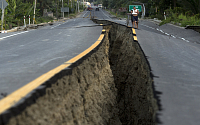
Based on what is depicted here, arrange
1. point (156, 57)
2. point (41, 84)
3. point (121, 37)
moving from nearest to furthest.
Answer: point (41, 84), point (156, 57), point (121, 37)

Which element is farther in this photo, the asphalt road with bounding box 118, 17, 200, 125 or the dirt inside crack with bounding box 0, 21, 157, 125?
the asphalt road with bounding box 118, 17, 200, 125

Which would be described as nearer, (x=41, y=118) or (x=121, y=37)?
(x=41, y=118)

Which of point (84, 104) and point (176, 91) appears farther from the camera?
point (84, 104)

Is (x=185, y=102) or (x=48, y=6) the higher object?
(x=48, y=6)

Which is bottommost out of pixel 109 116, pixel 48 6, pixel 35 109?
pixel 109 116

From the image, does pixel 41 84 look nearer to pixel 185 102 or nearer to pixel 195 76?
pixel 185 102

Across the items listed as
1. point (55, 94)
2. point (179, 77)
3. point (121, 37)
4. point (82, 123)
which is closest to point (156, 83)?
point (179, 77)

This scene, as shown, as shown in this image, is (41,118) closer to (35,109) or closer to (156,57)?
(35,109)

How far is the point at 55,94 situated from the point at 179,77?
3.14m

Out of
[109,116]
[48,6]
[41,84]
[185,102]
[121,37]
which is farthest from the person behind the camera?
[48,6]

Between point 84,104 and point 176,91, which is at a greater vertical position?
point 176,91

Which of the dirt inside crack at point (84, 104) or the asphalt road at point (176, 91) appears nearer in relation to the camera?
the dirt inside crack at point (84, 104)

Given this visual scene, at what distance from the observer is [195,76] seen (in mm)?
5562

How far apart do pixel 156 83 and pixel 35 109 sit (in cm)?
276
